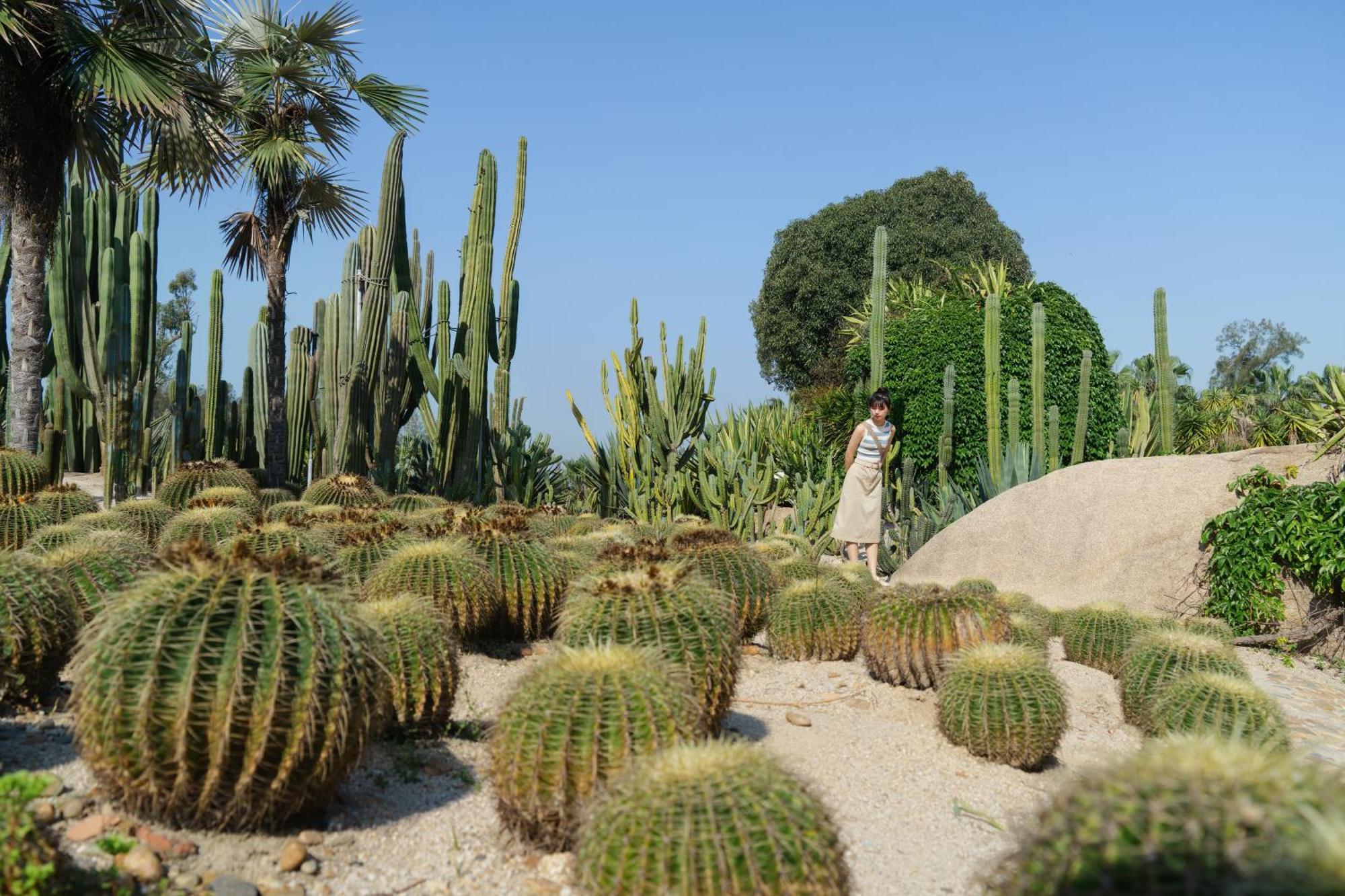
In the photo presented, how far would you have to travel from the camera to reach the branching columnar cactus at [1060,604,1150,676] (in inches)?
293

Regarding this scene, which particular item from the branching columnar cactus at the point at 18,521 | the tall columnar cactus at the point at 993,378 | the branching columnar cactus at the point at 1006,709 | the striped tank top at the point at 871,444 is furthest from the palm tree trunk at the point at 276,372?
the branching columnar cactus at the point at 1006,709

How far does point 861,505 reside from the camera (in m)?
10.5

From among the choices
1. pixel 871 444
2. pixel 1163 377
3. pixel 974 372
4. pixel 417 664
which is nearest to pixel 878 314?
pixel 974 372

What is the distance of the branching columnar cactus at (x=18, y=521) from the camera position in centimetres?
721

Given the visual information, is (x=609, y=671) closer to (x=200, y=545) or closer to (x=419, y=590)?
(x=200, y=545)

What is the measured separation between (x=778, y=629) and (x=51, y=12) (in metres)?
10.4

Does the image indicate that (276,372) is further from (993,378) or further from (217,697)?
(217,697)

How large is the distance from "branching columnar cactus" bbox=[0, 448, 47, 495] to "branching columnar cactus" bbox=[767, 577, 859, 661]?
7.40m

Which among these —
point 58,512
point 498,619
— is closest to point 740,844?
point 498,619

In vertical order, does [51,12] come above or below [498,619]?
above

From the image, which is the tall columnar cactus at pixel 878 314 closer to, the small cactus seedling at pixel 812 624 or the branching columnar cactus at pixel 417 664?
the small cactus seedling at pixel 812 624

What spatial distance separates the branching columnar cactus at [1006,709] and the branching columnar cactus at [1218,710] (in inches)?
22.4

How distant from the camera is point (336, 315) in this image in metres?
14.8

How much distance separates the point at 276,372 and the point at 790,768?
41.1ft
